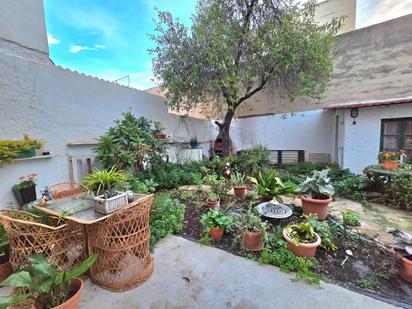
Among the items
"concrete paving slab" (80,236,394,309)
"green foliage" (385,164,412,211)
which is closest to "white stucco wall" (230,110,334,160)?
"green foliage" (385,164,412,211)

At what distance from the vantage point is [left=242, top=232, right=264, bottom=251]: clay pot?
2312mm

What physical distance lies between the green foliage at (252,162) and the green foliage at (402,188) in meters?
2.69

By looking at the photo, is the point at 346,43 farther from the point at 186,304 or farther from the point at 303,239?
the point at 186,304

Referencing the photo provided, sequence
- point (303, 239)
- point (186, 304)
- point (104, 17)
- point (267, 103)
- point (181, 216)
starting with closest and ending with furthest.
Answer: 1. point (186, 304)
2. point (303, 239)
3. point (181, 216)
4. point (104, 17)
5. point (267, 103)

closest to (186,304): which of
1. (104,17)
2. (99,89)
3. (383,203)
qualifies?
(383,203)

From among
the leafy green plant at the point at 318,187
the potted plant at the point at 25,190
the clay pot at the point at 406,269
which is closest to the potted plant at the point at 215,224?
the leafy green plant at the point at 318,187

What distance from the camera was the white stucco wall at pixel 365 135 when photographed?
4843mm

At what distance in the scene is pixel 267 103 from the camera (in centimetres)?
802

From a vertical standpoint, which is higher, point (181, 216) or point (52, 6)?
point (52, 6)

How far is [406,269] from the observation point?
6.07 ft

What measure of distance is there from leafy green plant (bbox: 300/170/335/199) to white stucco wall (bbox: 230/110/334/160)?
15.2ft

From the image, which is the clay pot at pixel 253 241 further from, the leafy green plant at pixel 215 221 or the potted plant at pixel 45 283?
the potted plant at pixel 45 283

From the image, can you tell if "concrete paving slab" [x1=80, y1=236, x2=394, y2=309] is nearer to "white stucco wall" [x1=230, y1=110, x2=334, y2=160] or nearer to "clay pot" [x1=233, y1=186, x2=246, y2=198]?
"clay pot" [x1=233, y1=186, x2=246, y2=198]

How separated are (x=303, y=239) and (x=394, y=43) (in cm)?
731
